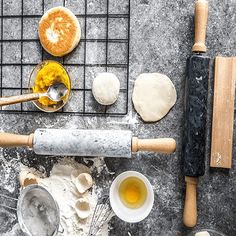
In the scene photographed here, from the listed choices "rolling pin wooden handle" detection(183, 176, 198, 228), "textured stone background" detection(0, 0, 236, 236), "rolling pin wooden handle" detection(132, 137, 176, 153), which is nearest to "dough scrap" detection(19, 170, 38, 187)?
"textured stone background" detection(0, 0, 236, 236)

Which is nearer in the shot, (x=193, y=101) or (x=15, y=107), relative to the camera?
(x=193, y=101)

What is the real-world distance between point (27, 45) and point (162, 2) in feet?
1.06

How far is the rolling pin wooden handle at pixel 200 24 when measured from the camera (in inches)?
40.6

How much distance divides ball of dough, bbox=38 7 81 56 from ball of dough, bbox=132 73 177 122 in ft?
0.56

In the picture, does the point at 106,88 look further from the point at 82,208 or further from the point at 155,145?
the point at 82,208

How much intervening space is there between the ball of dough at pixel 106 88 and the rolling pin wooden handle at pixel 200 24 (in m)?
0.19

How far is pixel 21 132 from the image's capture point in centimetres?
114

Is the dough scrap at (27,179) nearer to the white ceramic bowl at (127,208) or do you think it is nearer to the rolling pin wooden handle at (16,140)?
the rolling pin wooden handle at (16,140)

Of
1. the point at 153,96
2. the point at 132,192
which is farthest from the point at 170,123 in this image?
the point at 132,192

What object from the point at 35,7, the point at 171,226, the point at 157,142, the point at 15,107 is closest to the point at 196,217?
the point at 171,226

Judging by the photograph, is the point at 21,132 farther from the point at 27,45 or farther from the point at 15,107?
the point at 27,45

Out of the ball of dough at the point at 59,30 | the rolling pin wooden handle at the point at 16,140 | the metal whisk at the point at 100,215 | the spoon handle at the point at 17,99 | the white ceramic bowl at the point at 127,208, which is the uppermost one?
the ball of dough at the point at 59,30

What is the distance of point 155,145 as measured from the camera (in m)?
1.04

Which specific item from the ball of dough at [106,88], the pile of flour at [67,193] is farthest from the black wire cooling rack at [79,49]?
the pile of flour at [67,193]
